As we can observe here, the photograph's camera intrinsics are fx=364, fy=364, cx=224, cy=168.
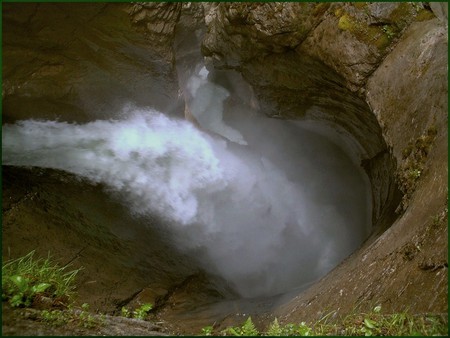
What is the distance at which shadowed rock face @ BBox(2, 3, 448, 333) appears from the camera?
418cm

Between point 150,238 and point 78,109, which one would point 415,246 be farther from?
point 78,109

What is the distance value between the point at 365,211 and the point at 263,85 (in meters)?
3.53

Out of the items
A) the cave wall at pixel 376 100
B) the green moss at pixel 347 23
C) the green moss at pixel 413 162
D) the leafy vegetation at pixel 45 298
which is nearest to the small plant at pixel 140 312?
the cave wall at pixel 376 100

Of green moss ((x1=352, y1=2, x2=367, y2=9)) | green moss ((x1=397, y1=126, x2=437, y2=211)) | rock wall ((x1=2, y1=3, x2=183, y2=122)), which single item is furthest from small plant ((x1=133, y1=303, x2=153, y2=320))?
green moss ((x1=352, y1=2, x2=367, y2=9))

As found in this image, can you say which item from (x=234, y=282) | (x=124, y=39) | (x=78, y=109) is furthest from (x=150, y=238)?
(x=124, y=39)

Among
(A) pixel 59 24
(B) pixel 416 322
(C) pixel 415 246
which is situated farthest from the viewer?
(A) pixel 59 24

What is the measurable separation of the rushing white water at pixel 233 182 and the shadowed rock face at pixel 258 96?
36cm

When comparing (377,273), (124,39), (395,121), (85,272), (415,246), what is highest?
(395,121)

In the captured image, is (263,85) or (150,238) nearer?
(150,238)

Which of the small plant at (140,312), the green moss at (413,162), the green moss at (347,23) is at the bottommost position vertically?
the small plant at (140,312)

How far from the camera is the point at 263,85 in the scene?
26.0 ft

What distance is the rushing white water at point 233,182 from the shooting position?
271 inches

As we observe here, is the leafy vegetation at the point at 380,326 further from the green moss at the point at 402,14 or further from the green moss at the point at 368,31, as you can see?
the green moss at the point at 402,14

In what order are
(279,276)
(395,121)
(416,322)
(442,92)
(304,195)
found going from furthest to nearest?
(304,195)
(279,276)
(395,121)
(442,92)
(416,322)
